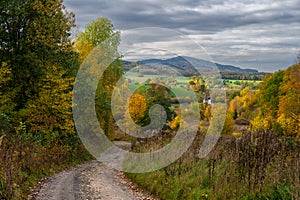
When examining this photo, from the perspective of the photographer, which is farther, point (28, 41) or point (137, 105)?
point (137, 105)

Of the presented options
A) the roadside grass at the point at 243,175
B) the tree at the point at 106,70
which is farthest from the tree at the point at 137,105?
the roadside grass at the point at 243,175

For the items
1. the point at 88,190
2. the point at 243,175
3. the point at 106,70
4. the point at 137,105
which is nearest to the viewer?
the point at 243,175

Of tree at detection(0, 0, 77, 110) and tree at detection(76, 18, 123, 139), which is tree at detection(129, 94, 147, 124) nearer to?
tree at detection(76, 18, 123, 139)

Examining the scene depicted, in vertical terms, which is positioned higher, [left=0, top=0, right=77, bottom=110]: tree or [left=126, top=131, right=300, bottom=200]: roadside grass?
[left=0, top=0, right=77, bottom=110]: tree

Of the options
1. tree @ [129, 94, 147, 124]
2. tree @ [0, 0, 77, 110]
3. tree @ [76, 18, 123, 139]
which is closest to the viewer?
tree @ [0, 0, 77, 110]

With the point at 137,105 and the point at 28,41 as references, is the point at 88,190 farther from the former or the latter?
the point at 137,105

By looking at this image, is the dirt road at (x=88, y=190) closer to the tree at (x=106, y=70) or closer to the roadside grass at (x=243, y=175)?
the roadside grass at (x=243, y=175)

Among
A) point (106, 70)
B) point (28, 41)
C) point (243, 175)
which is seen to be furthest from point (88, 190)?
point (106, 70)

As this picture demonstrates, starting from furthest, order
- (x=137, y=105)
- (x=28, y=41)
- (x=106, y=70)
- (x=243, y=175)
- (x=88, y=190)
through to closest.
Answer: (x=137, y=105) → (x=106, y=70) → (x=28, y=41) → (x=88, y=190) → (x=243, y=175)

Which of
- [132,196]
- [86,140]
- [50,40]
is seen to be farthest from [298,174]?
[86,140]

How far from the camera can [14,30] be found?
23656 millimetres

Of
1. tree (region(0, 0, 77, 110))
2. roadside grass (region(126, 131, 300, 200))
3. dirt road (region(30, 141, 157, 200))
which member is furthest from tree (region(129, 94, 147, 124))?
roadside grass (region(126, 131, 300, 200))

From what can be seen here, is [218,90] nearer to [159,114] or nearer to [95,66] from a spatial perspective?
[95,66]

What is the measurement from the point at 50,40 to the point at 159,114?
2480 centimetres
